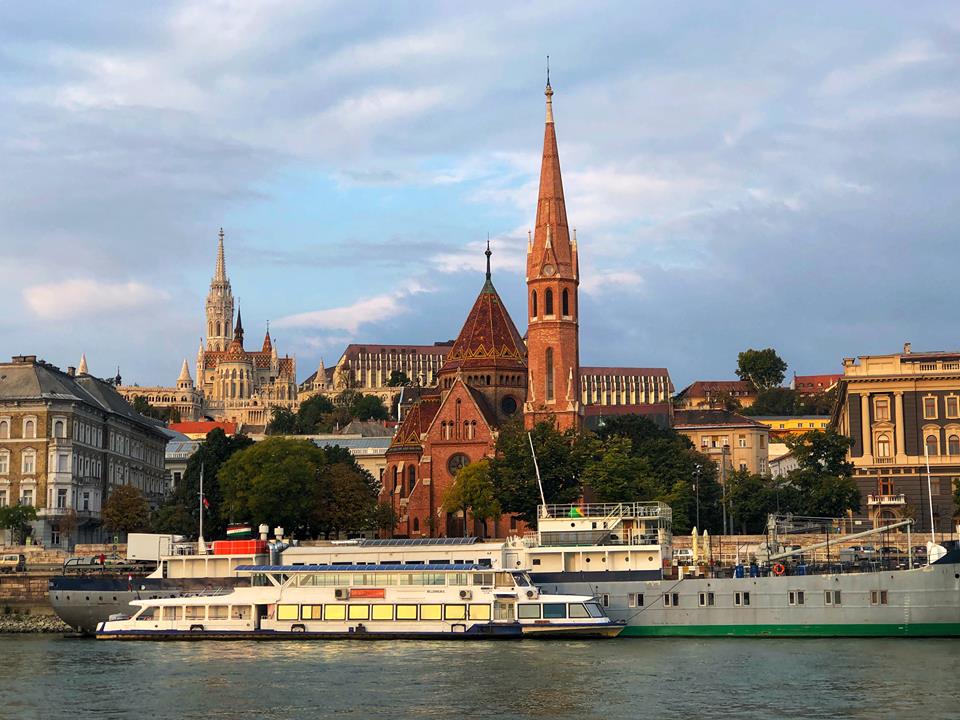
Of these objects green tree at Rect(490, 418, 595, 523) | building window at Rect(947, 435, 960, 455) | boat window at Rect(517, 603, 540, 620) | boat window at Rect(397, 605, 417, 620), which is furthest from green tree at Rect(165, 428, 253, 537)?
building window at Rect(947, 435, 960, 455)

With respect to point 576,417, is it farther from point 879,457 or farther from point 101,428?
point 101,428

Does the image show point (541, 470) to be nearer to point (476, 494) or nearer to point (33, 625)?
point (476, 494)

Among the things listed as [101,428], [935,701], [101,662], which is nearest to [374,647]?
[101,662]

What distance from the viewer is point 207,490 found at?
349ft

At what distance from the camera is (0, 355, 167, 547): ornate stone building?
3912 inches

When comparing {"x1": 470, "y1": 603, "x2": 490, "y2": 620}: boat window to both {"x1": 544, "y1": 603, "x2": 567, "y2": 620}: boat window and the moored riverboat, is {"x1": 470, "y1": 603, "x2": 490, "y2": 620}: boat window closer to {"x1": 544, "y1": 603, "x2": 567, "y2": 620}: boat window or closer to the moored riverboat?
the moored riverboat

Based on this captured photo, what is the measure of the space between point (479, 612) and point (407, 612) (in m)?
3.27

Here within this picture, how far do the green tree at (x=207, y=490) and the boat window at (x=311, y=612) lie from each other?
33093 mm

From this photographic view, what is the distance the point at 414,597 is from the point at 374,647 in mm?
4176

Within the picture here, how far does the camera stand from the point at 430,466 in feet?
405

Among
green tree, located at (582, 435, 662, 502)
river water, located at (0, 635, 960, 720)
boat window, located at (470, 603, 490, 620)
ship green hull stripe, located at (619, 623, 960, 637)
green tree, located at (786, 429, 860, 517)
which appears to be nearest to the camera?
river water, located at (0, 635, 960, 720)

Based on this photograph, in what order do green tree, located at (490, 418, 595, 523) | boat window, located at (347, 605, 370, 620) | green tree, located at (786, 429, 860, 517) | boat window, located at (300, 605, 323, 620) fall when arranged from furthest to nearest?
1. green tree, located at (490, 418, 595, 523)
2. green tree, located at (786, 429, 860, 517)
3. boat window, located at (300, 605, 323, 620)
4. boat window, located at (347, 605, 370, 620)

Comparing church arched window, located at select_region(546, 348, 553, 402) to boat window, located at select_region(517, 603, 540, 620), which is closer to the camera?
boat window, located at select_region(517, 603, 540, 620)

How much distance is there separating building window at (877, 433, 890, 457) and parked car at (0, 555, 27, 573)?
199 ft
